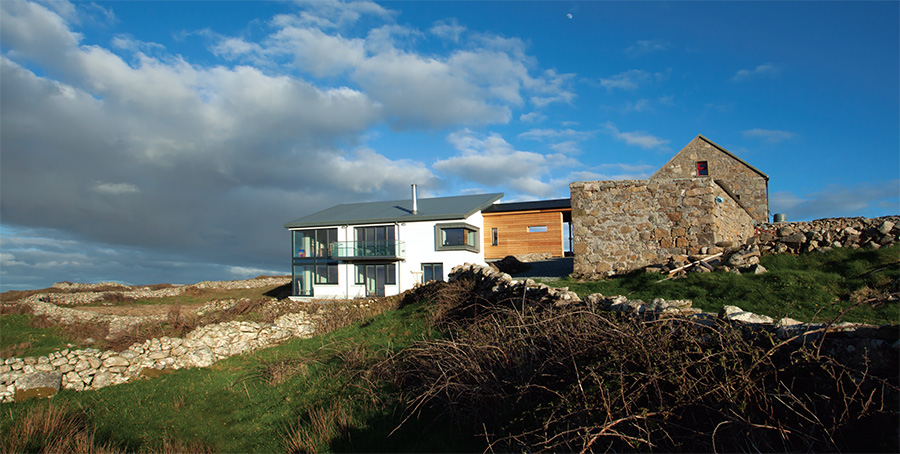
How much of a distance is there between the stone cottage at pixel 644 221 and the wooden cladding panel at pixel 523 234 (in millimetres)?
15602

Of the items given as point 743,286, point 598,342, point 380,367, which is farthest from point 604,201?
point 598,342

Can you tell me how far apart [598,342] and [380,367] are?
412 centimetres

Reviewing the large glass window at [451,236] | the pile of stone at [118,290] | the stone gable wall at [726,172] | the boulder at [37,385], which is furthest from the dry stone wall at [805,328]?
the pile of stone at [118,290]

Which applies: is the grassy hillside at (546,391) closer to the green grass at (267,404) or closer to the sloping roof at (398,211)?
the green grass at (267,404)

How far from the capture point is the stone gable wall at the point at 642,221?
44.1ft

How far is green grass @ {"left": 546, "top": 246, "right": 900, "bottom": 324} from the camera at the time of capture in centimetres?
705

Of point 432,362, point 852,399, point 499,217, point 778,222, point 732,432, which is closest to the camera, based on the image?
point 852,399

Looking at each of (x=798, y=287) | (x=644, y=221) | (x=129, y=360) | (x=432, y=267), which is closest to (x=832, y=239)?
(x=644, y=221)

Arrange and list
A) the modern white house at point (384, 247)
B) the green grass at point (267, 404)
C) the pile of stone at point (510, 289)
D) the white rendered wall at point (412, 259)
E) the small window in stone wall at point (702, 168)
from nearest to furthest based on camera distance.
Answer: the green grass at point (267, 404) → the pile of stone at point (510, 289) → the small window in stone wall at point (702, 168) → the white rendered wall at point (412, 259) → the modern white house at point (384, 247)

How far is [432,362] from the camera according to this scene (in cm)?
675

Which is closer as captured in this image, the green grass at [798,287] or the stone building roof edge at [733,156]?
the green grass at [798,287]

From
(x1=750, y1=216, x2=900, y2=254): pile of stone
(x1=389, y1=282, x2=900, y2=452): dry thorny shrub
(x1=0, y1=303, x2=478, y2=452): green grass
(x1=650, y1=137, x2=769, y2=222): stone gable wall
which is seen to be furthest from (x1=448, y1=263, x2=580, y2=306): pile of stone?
(x1=650, y1=137, x2=769, y2=222): stone gable wall

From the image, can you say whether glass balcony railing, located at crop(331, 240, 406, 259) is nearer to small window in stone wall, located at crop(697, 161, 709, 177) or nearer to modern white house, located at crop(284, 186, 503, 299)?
modern white house, located at crop(284, 186, 503, 299)

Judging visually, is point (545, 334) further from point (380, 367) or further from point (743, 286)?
point (743, 286)
